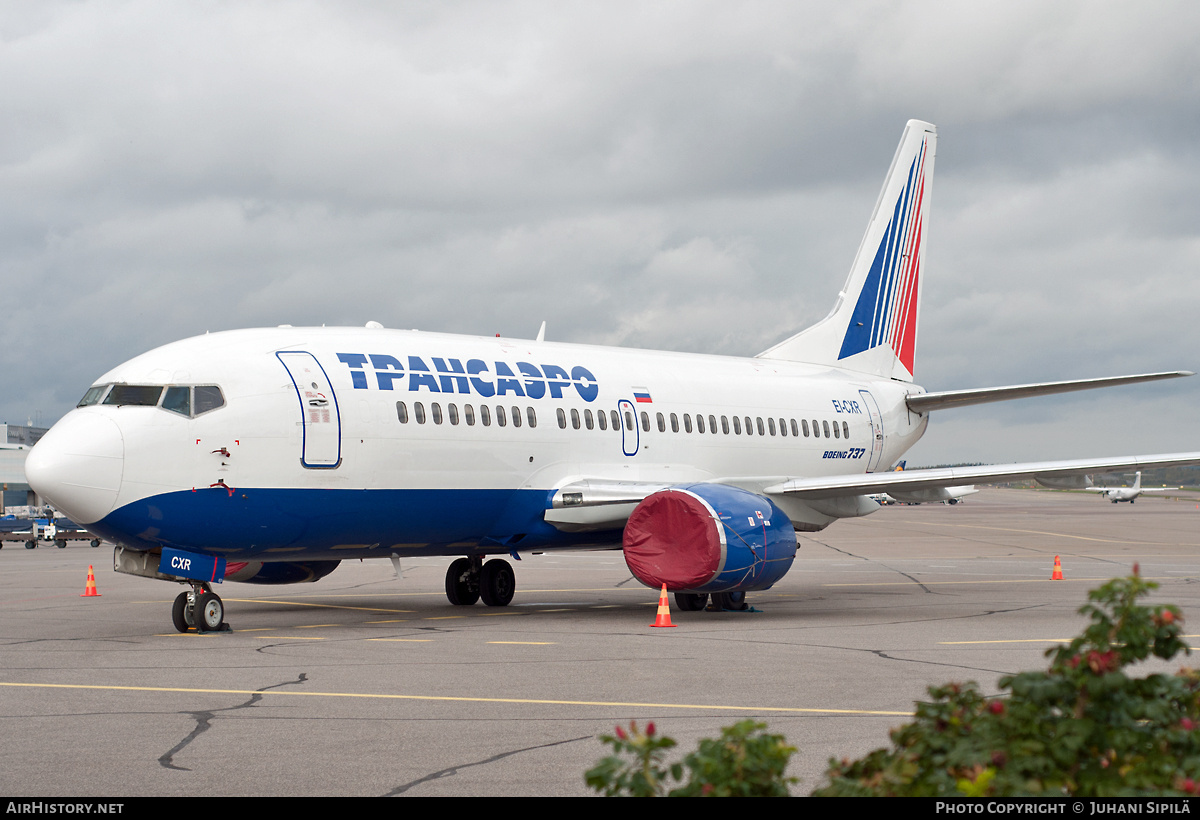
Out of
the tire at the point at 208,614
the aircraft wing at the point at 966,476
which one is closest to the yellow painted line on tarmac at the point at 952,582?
the aircraft wing at the point at 966,476

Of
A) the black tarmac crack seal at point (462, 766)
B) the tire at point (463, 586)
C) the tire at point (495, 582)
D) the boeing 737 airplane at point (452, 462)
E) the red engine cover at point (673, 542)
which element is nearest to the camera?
the black tarmac crack seal at point (462, 766)

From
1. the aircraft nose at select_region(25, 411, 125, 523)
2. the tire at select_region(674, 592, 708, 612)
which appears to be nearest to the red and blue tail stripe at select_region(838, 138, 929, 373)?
the tire at select_region(674, 592, 708, 612)

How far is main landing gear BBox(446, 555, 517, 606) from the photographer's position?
2014 centimetres

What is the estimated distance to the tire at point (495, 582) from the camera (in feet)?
66.0

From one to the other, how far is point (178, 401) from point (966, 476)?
437 inches

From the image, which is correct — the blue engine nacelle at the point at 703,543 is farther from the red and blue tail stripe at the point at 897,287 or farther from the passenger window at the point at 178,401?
the red and blue tail stripe at the point at 897,287

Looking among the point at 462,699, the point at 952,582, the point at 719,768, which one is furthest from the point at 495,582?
the point at 719,768

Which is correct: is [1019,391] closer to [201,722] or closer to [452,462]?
[452,462]

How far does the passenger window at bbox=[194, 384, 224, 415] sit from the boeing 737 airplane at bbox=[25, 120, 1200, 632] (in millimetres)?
28

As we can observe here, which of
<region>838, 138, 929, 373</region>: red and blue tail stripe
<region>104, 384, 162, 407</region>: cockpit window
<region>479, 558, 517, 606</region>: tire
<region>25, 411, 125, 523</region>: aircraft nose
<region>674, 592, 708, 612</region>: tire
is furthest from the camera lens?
<region>838, 138, 929, 373</region>: red and blue tail stripe

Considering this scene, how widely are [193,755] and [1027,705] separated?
5531mm

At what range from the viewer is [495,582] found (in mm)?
20172

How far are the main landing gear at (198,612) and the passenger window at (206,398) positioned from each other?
7.36 ft

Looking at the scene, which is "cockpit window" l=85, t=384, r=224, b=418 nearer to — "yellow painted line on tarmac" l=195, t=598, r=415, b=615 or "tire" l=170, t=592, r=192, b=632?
"tire" l=170, t=592, r=192, b=632
